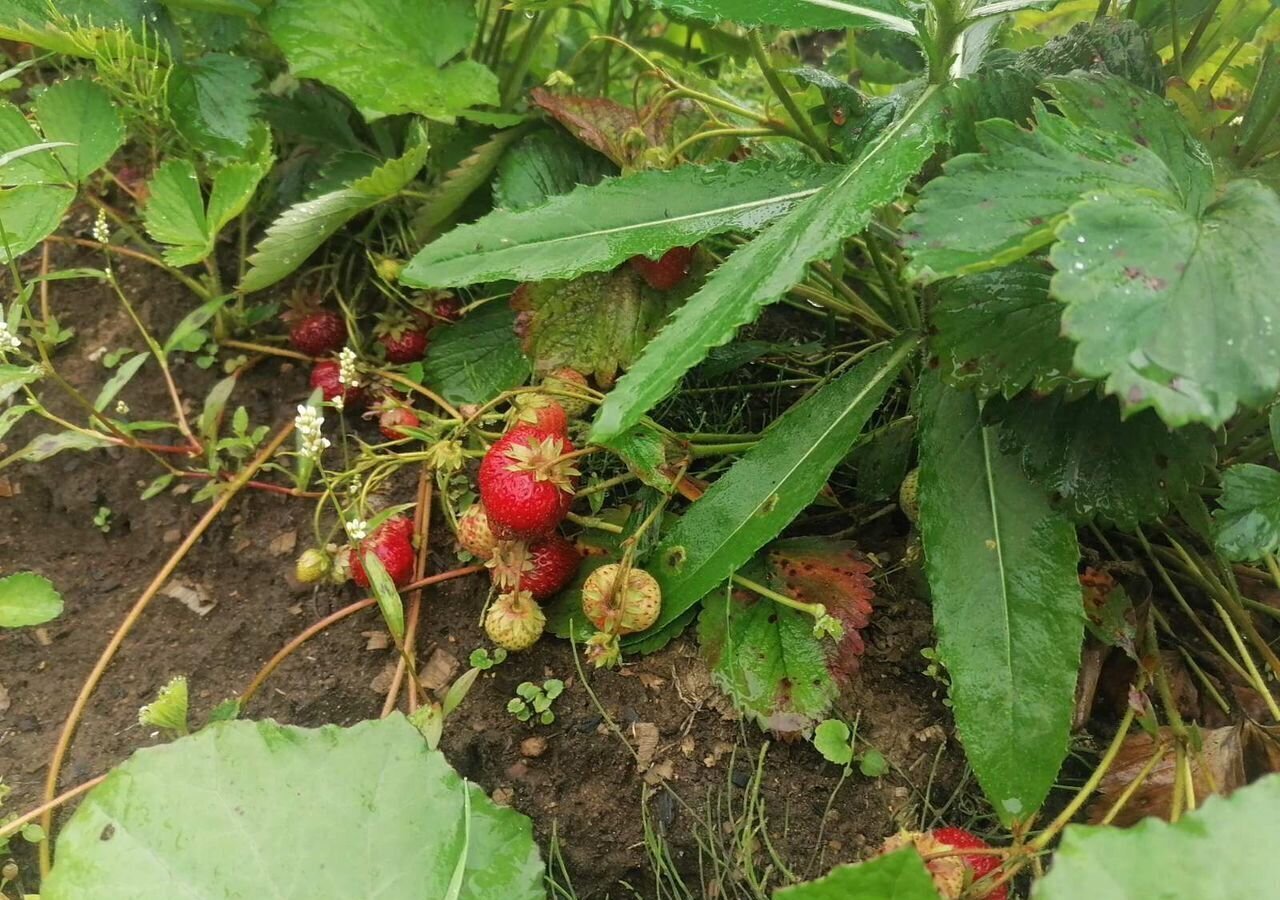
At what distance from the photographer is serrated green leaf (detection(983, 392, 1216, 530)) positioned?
81 centimetres

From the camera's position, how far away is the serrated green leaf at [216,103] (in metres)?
1.26

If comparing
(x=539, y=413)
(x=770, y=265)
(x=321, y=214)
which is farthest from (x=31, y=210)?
(x=770, y=265)

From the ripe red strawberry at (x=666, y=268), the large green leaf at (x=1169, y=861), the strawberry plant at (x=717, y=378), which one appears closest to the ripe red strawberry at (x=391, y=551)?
the strawberry plant at (x=717, y=378)

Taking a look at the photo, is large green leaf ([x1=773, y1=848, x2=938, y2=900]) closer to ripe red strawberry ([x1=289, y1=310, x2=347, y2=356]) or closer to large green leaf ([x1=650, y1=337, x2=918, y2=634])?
large green leaf ([x1=650, y1=337, x2=918, y2=634])

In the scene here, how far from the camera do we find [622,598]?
0.95 metres

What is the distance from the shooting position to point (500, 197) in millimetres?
1207

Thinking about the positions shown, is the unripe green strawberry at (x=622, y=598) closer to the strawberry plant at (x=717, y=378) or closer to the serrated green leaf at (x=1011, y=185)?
the strawberry plant at (x=717, y=378)

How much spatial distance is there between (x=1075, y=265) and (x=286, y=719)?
36.3 inches

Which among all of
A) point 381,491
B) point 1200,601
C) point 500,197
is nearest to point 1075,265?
point 1200,601

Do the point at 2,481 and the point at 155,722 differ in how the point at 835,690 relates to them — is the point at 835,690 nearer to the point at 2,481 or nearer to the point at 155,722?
the point at 155,722

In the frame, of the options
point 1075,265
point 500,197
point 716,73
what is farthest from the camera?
point 716,73

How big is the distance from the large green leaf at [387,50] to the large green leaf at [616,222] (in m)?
0.28

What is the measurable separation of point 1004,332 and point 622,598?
0.46 m

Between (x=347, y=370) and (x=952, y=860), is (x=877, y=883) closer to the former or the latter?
(x=952, y=860)
